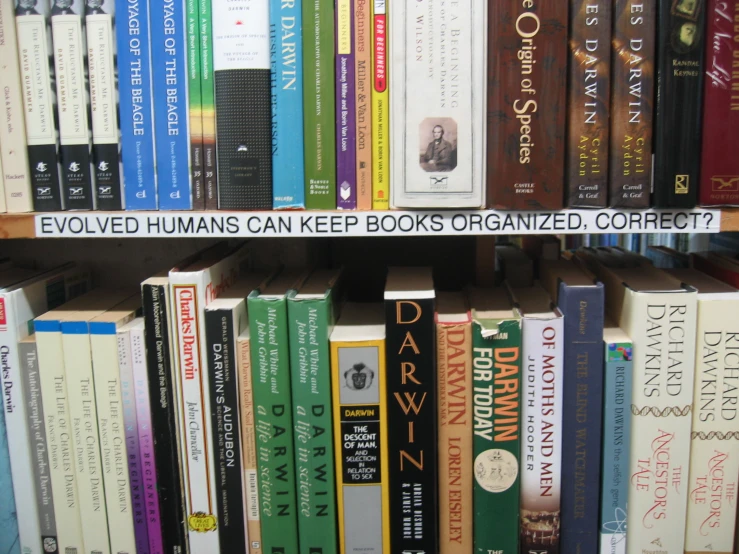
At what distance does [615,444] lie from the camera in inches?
32.4

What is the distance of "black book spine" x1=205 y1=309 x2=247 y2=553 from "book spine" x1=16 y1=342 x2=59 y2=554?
0.24 meters

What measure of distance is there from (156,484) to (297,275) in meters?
0.35

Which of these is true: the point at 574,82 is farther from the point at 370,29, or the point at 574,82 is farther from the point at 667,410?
the point at 667,410

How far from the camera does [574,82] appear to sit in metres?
0.77

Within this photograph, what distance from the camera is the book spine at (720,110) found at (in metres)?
0.76

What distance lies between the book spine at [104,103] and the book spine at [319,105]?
0.25 metres

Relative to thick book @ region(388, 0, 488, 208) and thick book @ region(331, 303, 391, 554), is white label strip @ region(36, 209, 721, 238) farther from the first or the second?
thick book @ region(331, 303, 391, 554)

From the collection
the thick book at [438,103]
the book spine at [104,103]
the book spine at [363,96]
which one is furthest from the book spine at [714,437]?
the book spine at [104,103]

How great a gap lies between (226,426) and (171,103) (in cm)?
42

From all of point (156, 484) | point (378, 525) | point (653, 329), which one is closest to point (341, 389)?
point (378, 525)

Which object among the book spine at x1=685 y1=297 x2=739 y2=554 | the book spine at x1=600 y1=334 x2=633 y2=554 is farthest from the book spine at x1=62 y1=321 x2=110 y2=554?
the book spine at x1=685 y1=297 x2=739 y2=554

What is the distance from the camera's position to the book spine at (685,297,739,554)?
2.63 ft

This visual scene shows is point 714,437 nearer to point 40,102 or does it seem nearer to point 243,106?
point 243,106

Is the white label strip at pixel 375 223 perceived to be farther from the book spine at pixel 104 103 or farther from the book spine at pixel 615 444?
the book spine at pixel 615 444
